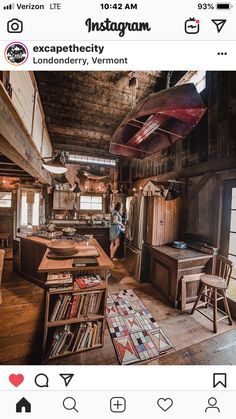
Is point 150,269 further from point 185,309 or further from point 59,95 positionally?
point 59,95

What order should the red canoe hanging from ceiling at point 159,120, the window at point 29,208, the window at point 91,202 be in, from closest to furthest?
the red canoe hanging from ceiling at point 159,120 < the window at point 29,208 < the window at point 91,202

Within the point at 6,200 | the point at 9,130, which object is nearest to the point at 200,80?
the point at 9,130

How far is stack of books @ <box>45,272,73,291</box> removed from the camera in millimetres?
1717

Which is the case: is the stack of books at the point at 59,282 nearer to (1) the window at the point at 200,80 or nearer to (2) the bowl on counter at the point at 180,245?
(2) the bowl on counter at the point at 180,245

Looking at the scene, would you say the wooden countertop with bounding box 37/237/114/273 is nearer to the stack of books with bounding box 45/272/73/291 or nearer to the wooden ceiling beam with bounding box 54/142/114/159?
the stack of books with bounding box 45/272/73/291

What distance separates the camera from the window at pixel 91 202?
696 cm

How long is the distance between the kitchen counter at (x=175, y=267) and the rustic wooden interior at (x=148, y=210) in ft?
0.07
